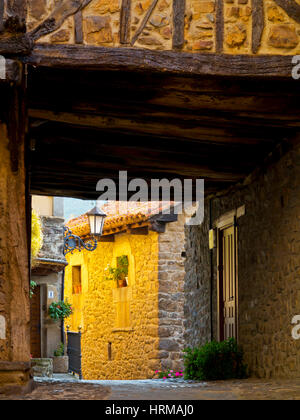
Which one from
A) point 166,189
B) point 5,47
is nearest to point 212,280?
point 166,189

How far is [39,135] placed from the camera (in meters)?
8.99

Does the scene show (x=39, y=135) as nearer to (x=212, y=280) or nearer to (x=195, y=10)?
(x=195, y=10)

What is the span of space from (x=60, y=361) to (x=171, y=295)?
278 cm

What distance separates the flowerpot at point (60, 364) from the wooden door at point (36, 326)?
42 cm

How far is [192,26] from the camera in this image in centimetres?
724

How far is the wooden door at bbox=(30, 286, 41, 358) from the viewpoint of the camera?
17.2m

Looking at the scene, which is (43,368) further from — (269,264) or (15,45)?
(15,45)

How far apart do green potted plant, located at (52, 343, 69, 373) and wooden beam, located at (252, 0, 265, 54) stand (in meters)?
11.2

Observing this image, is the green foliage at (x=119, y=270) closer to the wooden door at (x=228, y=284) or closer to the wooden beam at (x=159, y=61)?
the wooden door at (x=228, y=284)

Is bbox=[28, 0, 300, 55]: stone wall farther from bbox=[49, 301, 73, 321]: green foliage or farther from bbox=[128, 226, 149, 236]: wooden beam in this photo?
bbox=[49, 301, 73, 321]: green foliage

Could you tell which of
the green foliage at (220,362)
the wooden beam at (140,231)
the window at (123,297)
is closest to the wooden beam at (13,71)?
the green foliage at (220,362)

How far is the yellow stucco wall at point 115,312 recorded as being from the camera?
16.9 m

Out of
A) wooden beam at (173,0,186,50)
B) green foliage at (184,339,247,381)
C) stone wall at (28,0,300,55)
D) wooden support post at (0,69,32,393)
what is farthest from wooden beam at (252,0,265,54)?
green foliage at (184,339,247,381)

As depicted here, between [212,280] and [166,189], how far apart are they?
1.65 meters
